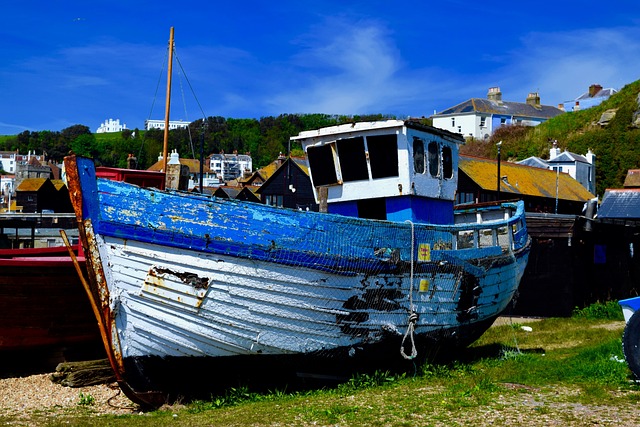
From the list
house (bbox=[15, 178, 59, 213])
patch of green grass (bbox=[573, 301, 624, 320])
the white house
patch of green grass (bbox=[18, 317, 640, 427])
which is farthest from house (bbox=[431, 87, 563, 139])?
patch of green grass (bbox=[18, 317, 640, 427])

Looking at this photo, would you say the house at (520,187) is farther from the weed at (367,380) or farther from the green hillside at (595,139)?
the weed at (367,380)

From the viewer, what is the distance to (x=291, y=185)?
47.9 metres

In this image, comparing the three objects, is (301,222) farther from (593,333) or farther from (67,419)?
(593,333)

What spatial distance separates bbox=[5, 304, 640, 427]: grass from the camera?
733cm

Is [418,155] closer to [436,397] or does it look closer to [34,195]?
[436,397]

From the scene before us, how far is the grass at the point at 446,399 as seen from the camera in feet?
24.0

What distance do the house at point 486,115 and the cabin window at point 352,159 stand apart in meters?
66.3

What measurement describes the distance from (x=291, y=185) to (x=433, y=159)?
119 feet

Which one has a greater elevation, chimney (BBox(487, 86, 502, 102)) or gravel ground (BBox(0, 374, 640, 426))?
chimney (BBox(487, 86, 502, 102))

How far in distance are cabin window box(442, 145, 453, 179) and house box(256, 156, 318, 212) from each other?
34209 millimetres

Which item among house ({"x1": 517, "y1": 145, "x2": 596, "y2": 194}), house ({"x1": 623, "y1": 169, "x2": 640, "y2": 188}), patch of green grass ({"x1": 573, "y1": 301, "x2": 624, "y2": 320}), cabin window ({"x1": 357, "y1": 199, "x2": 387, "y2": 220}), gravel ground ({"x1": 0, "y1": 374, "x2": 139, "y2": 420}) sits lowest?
gravel ground ({"x1": 0, "y1": 374, "x2": 139, "y2": 420})

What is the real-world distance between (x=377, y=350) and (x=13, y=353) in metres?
6.16

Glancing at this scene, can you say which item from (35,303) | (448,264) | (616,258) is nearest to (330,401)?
(448,264)

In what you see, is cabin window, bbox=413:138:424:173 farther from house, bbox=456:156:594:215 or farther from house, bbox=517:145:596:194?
house, bbox=517:145:596:194
